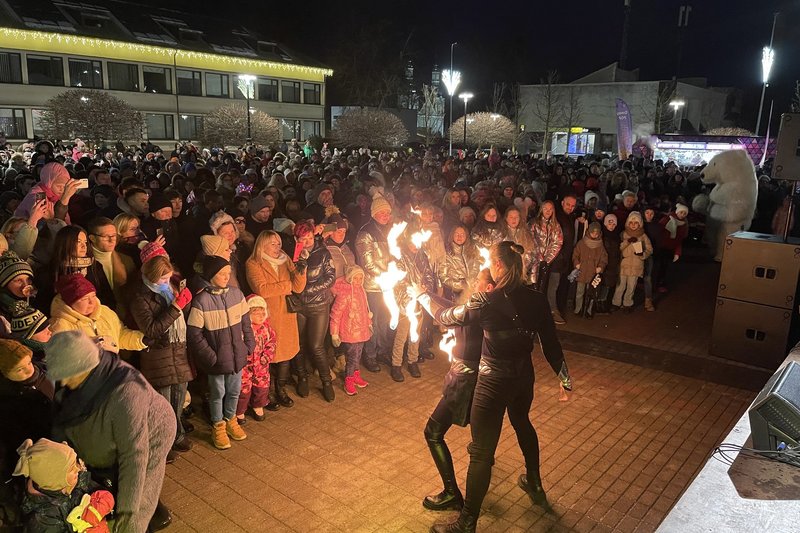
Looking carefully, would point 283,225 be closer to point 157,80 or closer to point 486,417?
point 486,417

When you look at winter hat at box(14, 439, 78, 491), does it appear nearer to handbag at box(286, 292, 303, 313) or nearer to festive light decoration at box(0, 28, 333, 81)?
handbag at box(286, 292, 303, 313)

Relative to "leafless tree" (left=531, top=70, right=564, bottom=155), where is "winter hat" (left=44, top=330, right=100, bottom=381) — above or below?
below

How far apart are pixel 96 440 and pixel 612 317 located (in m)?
8.71

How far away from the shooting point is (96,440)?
3.11 m

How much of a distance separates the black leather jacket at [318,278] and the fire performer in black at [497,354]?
8.28 feet

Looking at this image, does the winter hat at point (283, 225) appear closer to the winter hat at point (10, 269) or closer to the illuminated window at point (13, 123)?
the winter hat at point (10, 269)

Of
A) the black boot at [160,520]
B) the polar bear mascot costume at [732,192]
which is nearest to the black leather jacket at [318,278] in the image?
the black boot at [160,520]

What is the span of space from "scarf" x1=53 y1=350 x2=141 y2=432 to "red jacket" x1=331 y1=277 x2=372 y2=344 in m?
3.85

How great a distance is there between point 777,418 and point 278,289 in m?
4.53

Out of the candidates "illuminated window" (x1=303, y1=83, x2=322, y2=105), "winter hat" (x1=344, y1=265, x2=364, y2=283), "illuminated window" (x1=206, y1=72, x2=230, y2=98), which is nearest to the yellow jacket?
"winter hat" (x1=344, y1=265, x2=364, y2=283)

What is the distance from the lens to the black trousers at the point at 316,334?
6.74 m

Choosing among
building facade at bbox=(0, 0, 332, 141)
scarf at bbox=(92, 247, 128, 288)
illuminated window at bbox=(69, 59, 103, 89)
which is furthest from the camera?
illuminated window at bbox=(69, 59, 103, 89)

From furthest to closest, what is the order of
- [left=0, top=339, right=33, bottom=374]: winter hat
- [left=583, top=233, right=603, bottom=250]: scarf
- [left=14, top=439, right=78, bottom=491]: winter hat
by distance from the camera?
1. [left=583, top=233, right=603, bottom=250]: scarf
2. [left=0, top=339, right=33, bottom=374]: winter hat
3. [left=14, top=439, right=78, bottom=491]: winter hat

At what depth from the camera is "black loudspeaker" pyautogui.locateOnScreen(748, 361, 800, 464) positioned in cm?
387
